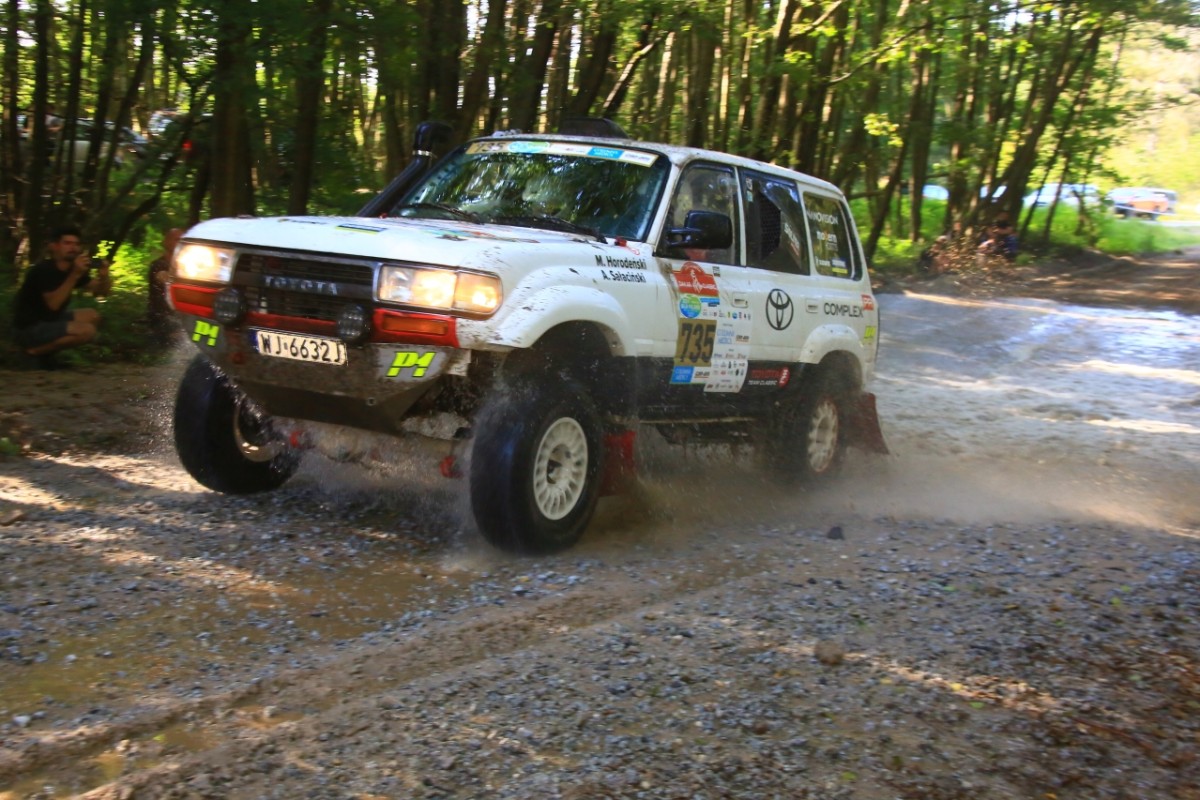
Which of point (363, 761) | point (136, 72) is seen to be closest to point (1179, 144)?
point (136, 72)

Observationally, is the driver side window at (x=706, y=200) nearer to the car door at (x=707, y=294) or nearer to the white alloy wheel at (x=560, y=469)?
the car door at (x=707, y=294)

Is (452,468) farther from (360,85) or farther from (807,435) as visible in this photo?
(360,85)

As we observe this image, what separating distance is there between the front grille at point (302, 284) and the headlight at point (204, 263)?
0.09 metres

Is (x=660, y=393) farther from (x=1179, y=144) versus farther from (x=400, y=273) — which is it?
(x=1179, y=144)

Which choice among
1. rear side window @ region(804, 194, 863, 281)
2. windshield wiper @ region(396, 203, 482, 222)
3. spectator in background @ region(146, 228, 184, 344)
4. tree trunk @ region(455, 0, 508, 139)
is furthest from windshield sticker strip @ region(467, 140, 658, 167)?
tree trunk @ region(455, 0, 508, 139)

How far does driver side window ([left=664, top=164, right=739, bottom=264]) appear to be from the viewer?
A: 6.35m

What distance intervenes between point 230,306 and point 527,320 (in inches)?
54.6

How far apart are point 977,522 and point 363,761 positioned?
15.8 ft

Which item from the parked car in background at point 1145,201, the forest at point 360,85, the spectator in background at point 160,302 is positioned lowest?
the spectator in background at point 160,302

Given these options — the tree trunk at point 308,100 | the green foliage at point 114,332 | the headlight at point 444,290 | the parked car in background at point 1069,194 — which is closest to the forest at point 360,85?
the tree trunk at point 308,100

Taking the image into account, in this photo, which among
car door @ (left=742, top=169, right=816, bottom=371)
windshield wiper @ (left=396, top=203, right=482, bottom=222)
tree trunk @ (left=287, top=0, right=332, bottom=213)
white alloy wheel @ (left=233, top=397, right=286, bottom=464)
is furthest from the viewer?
tree trunk @ (left=287, top=0, right=332, bottom=213)

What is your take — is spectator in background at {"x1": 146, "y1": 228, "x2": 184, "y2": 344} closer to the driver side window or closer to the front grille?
the front grille

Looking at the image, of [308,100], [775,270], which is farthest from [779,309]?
[308,100]

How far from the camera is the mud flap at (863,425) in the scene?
26.8 feet
